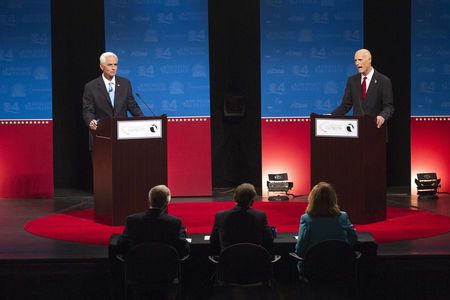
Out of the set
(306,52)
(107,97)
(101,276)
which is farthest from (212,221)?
(306,52)

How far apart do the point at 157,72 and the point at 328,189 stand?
499 cm

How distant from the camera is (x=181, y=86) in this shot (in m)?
10.1

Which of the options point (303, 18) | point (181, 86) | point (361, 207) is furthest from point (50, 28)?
point (361, 207)

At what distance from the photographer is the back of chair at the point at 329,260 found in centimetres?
520

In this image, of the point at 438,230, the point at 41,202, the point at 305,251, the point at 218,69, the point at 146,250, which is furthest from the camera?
the point at 218,69

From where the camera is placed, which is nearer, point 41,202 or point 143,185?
point 143,185

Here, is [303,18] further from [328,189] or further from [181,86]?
[328,189]

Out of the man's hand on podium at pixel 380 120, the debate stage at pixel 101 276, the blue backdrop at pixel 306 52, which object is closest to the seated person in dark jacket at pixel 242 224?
the debate stage at pixel 101 276

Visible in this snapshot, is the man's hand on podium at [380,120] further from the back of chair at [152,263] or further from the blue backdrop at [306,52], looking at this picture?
the back of chair at [152,263]

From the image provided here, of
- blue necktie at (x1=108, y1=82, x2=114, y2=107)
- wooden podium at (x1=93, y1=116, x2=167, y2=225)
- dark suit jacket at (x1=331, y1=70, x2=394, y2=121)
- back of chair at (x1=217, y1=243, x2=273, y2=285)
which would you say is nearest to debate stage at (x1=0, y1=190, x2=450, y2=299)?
back of chair at (x1=217, y1=243, x2=273, y2=285)

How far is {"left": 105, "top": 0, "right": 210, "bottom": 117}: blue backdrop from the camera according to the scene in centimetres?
1002

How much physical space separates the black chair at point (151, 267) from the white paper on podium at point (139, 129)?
7.56 feet

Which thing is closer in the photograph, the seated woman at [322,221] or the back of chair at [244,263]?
the back of chair at [244,263]

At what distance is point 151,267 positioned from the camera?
524 centimetres
